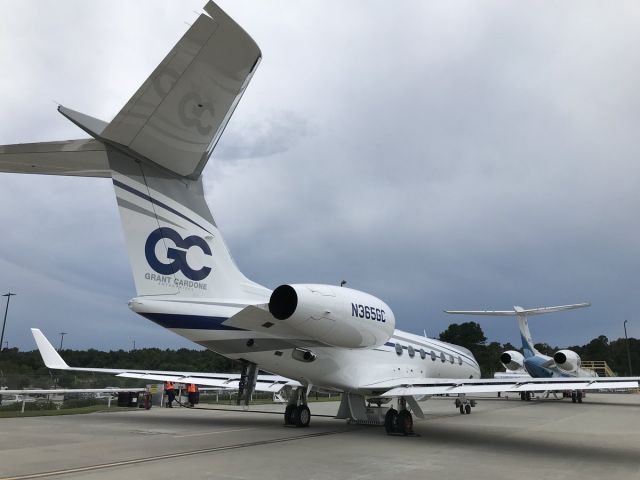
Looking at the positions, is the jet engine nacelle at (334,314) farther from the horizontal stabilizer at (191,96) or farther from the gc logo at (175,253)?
the horizontal stabilizer at (191,96)

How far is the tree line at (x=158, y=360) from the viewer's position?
2153 cm

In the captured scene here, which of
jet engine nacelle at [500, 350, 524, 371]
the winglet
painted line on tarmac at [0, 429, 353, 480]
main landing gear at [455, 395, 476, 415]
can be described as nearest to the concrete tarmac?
painted line on tarmac at [0, 429, 353, 480]

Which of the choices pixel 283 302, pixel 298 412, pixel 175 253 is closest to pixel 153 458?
pixel 283 302

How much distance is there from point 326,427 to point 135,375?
6.70 meters

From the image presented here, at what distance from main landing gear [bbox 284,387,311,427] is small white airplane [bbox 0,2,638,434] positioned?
69 centimetres

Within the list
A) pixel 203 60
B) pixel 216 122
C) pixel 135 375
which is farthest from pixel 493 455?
pixel 135 375

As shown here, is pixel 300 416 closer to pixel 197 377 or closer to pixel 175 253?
pixel 197 377

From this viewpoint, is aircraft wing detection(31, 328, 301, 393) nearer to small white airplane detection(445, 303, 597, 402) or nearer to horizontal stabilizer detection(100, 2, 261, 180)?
horizontal stabilizer detection(100, 2, 261, 180)

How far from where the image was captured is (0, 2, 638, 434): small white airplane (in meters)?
7.16

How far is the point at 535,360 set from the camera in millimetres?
29250

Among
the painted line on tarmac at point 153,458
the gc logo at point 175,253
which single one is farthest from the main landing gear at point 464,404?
the gc logo at point 175,253

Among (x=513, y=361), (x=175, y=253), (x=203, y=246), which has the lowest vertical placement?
(x=513, y=361)

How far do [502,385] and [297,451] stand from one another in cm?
450

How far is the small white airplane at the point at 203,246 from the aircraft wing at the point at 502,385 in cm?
3
